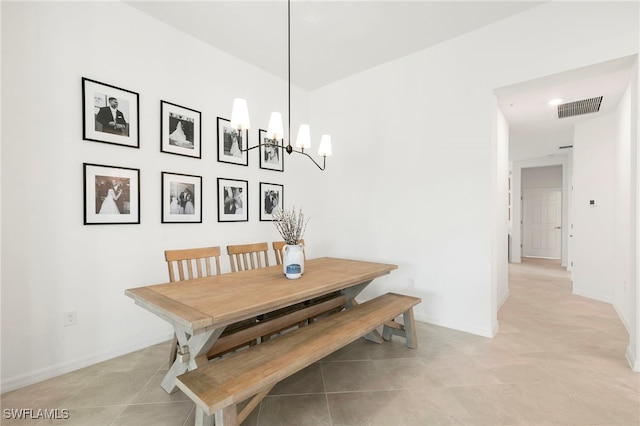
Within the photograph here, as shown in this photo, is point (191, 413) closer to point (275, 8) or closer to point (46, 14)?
point (46, 14)

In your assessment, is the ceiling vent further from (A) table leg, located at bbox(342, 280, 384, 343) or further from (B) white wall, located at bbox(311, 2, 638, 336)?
(A) table leg, located at bbox(342, 280, 384, 343)

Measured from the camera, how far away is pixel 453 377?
2023mm

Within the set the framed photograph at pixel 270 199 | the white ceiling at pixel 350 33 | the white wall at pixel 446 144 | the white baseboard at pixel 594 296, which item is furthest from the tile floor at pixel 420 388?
the white ceiling at pixel 350 33

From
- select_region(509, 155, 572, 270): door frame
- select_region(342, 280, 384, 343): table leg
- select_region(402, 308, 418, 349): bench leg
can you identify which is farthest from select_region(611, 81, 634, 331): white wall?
select_region(509, 155, 572, 270): door frame

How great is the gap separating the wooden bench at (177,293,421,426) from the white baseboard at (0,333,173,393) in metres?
1.35

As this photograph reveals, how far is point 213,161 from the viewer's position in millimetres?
3041

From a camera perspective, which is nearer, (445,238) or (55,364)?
(55,364)

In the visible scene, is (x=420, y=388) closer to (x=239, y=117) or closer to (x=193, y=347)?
(x=193, y=347)

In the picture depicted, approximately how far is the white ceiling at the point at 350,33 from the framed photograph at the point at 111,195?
1.48 metres

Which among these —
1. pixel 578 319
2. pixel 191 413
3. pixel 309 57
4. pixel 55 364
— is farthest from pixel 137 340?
pixel 578 319

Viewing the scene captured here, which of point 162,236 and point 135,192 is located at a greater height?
point 135,192

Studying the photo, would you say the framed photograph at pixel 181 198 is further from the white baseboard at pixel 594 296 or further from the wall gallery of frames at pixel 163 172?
the white baseboard at pixel 594 296

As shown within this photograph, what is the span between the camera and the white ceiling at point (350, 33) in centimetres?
246

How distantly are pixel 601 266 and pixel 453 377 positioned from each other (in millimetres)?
3523
